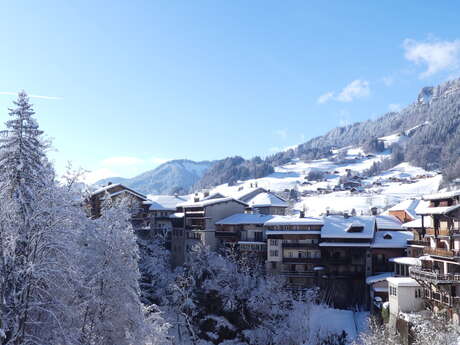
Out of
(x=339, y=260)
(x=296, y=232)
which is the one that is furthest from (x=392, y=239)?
(x=296, y=232)

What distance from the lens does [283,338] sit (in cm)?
4941

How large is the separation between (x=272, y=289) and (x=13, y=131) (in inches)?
1349

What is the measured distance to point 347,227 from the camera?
59938mm

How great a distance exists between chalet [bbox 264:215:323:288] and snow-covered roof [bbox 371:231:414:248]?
757cm

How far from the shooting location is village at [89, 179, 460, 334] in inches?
1718

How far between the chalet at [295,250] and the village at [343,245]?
0.13m

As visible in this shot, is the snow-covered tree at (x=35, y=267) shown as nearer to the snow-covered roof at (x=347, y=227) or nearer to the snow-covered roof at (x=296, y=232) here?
the snow-covered roof at (x=296, y=232)

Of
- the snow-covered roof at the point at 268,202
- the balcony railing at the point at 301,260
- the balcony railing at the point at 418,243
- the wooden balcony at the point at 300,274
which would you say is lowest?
the wooden balcony at the point at 300,274

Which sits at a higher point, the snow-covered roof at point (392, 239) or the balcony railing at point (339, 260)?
the snow-covered roof at point (392, 239)

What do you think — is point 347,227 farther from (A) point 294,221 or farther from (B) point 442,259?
(B) point 442,259

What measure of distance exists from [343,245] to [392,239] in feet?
21.5

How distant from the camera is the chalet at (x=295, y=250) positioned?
59.5 meters

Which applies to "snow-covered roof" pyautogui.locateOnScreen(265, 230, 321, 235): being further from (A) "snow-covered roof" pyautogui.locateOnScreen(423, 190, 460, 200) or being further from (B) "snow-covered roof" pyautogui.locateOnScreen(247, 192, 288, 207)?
(A) "snow-covered roof" pyautogui.locateOnScreen(423, 190, 460, 200)

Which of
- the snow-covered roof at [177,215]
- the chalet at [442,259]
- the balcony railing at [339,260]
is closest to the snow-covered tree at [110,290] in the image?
the chalet at [442,259]
